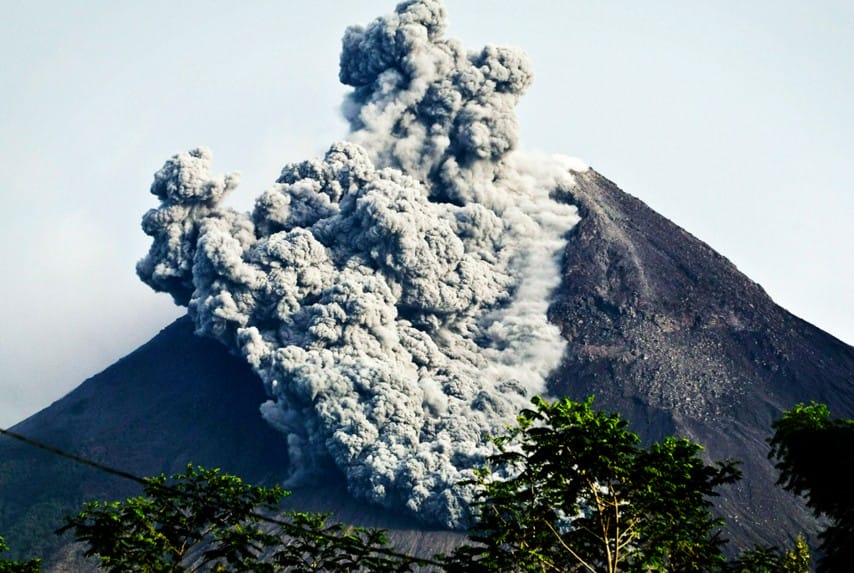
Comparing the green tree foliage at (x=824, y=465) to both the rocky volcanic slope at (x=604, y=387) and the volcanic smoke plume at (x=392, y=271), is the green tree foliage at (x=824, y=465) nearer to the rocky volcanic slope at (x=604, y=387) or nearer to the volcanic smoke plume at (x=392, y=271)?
the volcanic smoke plume at (x=392, y=271)

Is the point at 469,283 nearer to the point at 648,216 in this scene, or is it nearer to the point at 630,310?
the point at 630,310

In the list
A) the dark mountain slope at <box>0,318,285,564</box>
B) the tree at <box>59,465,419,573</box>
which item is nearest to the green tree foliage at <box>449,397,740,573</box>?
the tree at <box>59,465,419,573</box>

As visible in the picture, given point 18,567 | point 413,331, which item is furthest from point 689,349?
point 18,567

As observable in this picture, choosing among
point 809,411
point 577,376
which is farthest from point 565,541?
point 577,376

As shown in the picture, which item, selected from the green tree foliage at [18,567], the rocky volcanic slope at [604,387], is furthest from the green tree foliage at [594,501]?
A: the rocky volcanic slope at [604,387]

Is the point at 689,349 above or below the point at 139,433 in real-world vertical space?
above

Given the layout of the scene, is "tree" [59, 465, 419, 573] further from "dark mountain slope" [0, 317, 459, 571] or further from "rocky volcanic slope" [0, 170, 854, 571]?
"rocky volcanic slope" [0, 170, 854, 571]

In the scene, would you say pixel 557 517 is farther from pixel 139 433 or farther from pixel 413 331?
pixel 139 433
